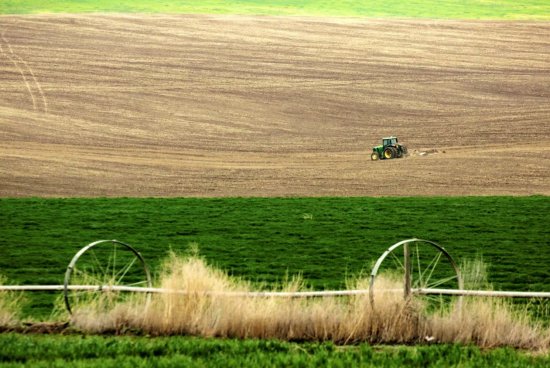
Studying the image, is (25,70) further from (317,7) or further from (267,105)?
(317,7)

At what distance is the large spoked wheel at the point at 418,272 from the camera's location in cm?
844

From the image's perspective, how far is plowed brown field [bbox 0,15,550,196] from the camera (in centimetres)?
2953

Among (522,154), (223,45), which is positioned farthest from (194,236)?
(223,45)

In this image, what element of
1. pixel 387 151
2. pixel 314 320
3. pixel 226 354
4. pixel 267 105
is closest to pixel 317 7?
pixel 267 105

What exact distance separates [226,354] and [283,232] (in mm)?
10510

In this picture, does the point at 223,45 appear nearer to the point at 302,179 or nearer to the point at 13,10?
the point at 13,10

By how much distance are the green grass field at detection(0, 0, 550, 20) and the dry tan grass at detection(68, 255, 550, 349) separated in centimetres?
4446

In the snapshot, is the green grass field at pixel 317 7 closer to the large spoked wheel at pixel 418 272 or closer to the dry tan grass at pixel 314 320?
the large spoked wheel at pixel 418 272

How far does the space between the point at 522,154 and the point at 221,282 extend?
83.4 ft

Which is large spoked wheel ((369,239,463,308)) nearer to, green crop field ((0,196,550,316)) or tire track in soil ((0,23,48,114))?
green crop field ((0,196,550,316))

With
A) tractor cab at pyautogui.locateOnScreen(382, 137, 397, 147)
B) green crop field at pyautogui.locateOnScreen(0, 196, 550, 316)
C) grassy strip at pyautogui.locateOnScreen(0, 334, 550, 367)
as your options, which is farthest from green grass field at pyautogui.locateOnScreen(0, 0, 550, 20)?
grassy strip at pyautogui.locateOnScreen(0, 334, 550, 367)

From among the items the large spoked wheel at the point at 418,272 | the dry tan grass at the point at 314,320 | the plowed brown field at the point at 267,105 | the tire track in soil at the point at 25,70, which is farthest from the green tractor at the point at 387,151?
the dry tan grass at the point at 314,320

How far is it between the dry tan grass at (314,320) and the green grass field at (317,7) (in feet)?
146

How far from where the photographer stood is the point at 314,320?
27.8 ft
